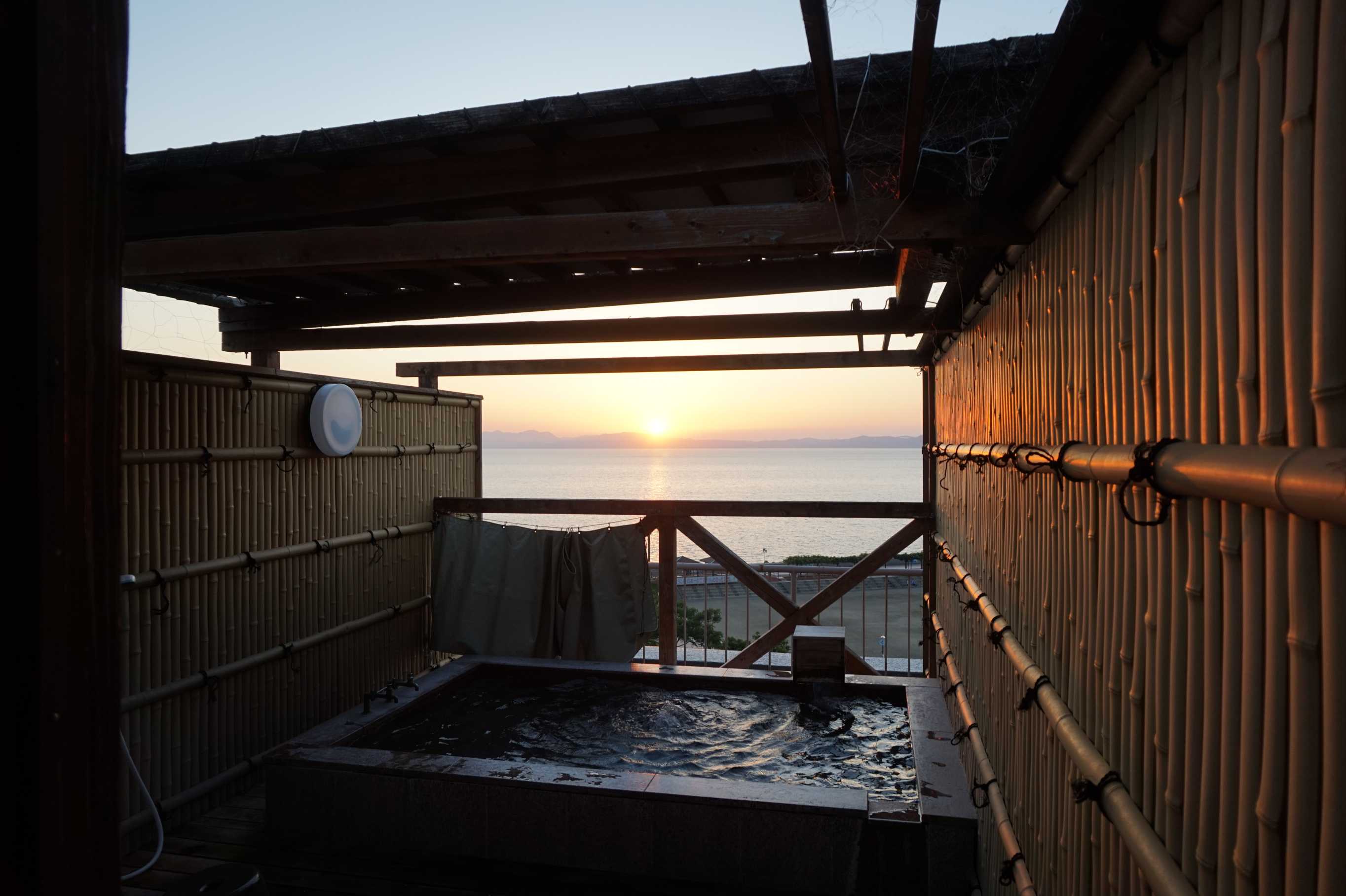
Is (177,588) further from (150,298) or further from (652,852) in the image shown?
(652,852)

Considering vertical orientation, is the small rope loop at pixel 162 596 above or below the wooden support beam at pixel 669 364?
below

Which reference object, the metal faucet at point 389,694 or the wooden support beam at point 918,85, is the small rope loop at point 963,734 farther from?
the metal faucet at point 389,694

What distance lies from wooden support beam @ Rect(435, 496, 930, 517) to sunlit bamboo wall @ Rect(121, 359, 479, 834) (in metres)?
0.53

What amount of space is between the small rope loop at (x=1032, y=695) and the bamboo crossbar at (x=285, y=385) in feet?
14.6

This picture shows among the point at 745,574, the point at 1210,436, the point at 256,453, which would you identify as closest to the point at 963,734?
the point at 745,574

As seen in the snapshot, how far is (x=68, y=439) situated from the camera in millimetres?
627

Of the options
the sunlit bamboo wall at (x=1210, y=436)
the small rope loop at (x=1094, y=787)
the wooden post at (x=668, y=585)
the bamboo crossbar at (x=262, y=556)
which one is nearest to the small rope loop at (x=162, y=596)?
the bamboo crossbar at (x=262, y=556)

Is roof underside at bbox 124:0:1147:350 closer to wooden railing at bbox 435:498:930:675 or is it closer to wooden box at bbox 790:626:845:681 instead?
wooden box at bbox 790:626:845:681

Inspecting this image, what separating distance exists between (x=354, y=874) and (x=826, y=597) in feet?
13.5

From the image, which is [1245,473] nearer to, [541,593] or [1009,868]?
[1009,868]

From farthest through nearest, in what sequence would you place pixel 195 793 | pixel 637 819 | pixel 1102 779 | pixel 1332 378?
pixel 195 793 → pixel 637 819 → pixel 1102 779 → pixel 1332 378

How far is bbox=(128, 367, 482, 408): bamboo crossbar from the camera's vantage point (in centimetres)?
456

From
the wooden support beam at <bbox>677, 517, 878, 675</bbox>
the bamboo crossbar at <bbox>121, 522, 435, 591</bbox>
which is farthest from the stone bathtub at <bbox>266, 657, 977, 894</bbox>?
the wooden support beam at <bbox>677, 517, 878, 675</bbox>

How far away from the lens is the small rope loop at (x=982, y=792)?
340 centimetres
